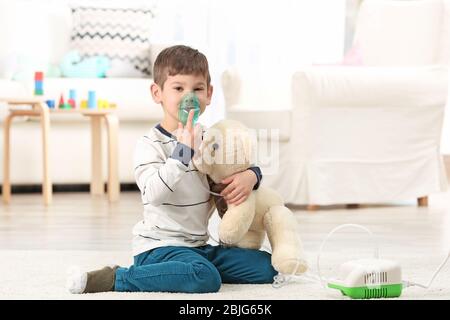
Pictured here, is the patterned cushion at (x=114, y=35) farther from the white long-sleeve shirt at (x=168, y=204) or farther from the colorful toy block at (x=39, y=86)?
the white long-sleeve shirt at (x=168, y=204)

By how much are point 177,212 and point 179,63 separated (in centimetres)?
27

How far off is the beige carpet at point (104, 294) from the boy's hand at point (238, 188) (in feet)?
0.53

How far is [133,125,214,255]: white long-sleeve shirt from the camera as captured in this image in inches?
66.7

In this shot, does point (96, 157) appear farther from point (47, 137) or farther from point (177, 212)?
point (177, 212)

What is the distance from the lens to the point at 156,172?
166 centimetres

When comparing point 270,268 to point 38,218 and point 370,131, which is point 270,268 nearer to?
point 38,218

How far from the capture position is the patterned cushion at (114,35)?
4.34 m

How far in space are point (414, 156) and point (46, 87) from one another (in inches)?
62.0

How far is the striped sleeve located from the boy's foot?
151 mm

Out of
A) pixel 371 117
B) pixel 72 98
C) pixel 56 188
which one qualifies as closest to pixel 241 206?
pixel 371 117

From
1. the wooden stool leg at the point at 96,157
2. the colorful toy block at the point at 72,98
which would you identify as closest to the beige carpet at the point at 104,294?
the colorful toy block at the point at 72,98

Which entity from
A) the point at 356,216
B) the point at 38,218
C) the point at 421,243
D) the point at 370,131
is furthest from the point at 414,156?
the point at 38,218

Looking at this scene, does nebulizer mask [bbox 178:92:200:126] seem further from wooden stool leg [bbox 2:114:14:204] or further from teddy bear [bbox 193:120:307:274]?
wooden stool leg [bbox 2:114:14:204]

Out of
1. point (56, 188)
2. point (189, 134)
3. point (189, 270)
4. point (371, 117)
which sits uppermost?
point (189, 134)
